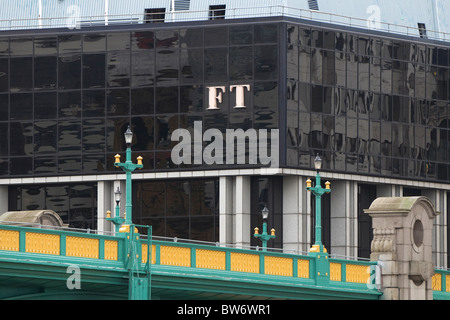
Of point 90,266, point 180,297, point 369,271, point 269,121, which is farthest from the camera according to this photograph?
point 269,121

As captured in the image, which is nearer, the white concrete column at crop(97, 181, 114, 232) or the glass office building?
the glass office building

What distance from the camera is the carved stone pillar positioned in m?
65.2

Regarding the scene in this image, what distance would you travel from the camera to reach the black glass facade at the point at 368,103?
302 feet

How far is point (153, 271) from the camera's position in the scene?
5384 cm

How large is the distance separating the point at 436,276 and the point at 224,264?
15.3 meters

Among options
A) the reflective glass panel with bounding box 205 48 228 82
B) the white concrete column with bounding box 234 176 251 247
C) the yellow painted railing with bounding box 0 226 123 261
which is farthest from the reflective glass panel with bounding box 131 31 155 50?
the yellow painted railing with bounding box 0 226 123 261

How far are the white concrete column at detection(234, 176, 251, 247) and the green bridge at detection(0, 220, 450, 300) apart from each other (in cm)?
2624

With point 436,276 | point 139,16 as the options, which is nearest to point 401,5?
point 139,16

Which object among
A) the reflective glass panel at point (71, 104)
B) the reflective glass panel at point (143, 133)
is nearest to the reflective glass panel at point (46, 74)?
the reflective glass panel at point (71, 104)

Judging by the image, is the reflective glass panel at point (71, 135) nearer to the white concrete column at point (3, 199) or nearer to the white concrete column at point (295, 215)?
the white concrete column at point (3, 199)

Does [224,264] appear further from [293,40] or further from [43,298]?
[293,40]

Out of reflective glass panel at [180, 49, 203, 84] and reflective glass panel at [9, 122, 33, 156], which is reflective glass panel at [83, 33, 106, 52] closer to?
reflective glass panel at [180, 49, 203, 84]

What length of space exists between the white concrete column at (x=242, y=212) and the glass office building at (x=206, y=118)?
0.27 ft

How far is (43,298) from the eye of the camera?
51.5 metres
